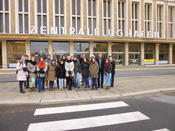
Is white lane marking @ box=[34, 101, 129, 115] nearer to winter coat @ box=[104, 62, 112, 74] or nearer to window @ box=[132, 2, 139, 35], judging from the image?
winter coat @ box=[104, 62, 112, 74]

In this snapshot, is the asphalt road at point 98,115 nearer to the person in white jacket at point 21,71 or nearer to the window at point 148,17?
the person in white jacket at point 21,71

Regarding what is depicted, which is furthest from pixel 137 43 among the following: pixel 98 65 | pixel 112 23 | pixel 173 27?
pixel 98 65

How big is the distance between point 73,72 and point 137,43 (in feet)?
77.3

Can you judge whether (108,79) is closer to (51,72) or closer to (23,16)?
(51,72)

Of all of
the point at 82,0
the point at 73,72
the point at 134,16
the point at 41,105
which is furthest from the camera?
the point at 134,16

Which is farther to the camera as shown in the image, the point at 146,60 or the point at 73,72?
the point at 146,60

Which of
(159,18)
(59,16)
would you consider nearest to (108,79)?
(59,16)

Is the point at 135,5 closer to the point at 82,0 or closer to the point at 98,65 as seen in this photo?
the point at 82,0

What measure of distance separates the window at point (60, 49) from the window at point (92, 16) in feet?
16.0

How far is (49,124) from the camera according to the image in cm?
421

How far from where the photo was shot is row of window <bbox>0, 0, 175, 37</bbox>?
22.9 metres

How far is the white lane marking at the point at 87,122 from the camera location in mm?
4027

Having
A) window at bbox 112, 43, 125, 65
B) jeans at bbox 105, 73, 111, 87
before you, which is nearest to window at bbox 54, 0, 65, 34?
window at bbox 112, 43, 125, 65

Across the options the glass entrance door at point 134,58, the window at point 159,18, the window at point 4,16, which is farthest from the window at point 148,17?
the window at point 4,16
